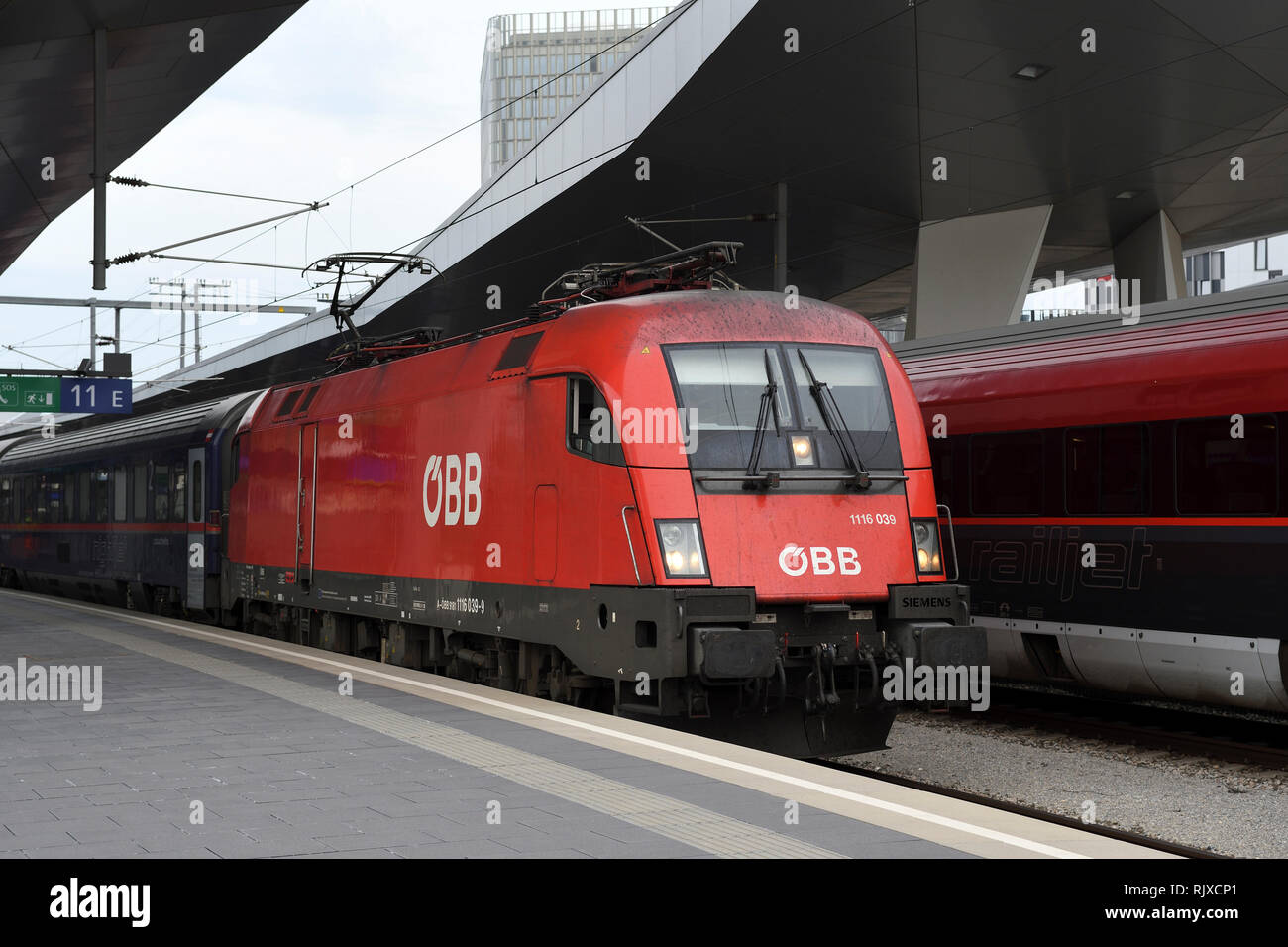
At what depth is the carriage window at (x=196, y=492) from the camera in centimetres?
2020

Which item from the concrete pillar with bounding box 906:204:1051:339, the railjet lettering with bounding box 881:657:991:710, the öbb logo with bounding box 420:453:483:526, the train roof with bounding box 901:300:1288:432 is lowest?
the railjet lettering with bounding box 881:657:991:710

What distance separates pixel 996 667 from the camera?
13219 millimetres

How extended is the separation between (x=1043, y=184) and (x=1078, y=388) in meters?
14.7

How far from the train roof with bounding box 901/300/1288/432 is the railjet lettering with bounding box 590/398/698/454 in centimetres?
436

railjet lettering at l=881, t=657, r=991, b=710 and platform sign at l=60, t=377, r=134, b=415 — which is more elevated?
platform sign at l=60, t=377, r=134, b=415

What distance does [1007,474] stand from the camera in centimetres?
1300

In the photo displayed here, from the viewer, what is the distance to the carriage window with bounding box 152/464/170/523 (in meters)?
21.8

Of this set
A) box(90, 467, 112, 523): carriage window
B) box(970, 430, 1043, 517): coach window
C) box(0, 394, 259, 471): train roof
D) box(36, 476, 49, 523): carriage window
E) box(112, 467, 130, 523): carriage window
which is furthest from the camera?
box(36, 476, 49, 523): carriage window

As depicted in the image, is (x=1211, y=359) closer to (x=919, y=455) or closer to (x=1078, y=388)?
(x=1078, y=388)

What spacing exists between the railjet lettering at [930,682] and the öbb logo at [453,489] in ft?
12.0

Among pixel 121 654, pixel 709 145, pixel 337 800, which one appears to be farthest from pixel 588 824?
pixel 709 145

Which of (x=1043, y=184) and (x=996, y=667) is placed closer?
(x=996, y=667)

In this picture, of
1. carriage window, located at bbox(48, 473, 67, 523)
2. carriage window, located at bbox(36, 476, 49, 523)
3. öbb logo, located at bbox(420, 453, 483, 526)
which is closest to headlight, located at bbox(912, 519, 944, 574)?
öbb logo, located at bbox(420, 453, 483, 526)

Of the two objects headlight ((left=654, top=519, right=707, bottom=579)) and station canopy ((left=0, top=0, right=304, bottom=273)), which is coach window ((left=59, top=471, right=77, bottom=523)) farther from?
headlight ((left=654, top=519, right=707, bottom=579))
